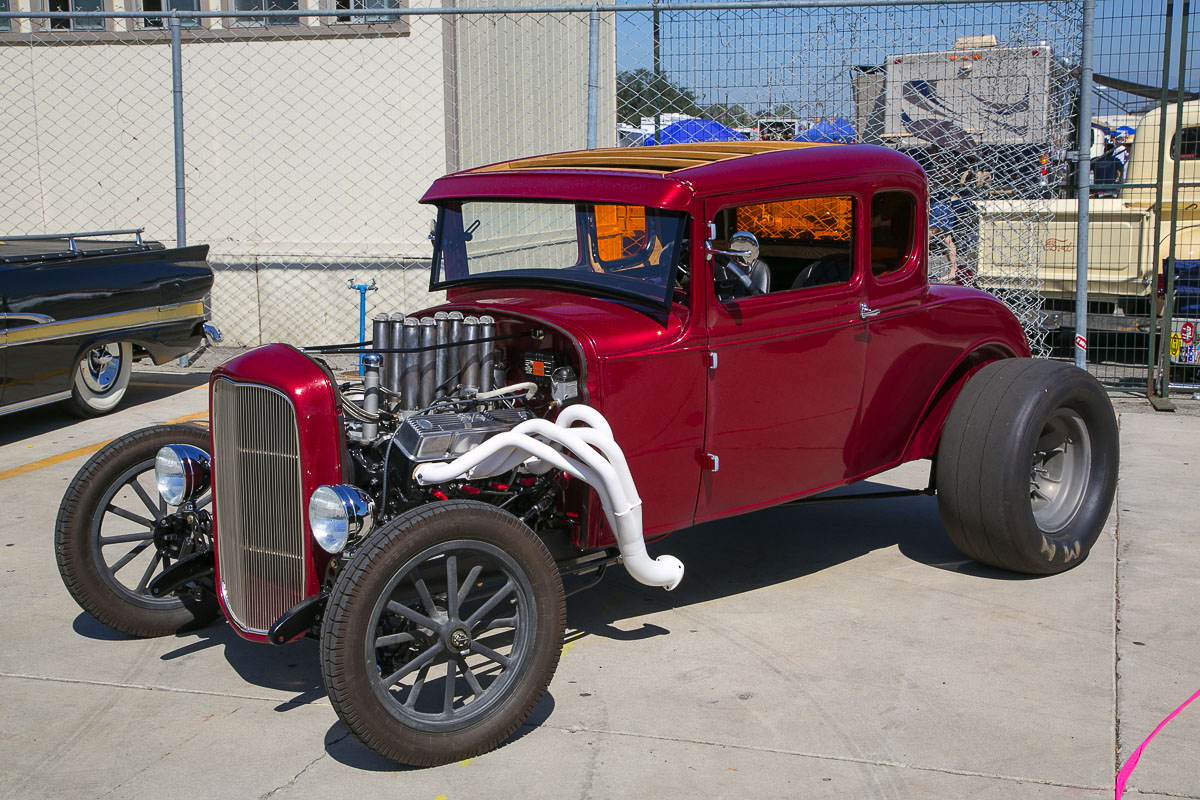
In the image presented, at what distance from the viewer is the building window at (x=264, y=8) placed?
10.4 m

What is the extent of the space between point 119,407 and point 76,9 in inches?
190

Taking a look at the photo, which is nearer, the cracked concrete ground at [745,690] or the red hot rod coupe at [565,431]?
the cracked concrete ground at [745,690]

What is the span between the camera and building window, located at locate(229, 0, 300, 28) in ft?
34.2

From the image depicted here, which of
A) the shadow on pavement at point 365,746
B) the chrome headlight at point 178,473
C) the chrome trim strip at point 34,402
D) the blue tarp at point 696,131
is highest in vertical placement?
the blue tarp at point 696,131

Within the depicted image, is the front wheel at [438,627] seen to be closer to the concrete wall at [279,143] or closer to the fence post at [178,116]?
the fence post at [178,116]

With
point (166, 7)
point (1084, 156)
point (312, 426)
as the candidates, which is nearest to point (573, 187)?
point (312, 426)

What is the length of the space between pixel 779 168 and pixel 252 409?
221 centimetres

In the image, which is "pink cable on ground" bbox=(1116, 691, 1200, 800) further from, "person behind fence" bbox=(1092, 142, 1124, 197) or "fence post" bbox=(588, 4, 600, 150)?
"person behind fence" bbox=(1092, 142, 1124, 197)

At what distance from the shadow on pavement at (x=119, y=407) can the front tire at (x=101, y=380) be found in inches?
5.5

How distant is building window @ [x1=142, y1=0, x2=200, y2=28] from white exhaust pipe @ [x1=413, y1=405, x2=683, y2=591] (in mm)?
8256

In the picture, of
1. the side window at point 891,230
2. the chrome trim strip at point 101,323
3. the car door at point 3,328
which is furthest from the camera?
the chrome trim strip at point 101,323

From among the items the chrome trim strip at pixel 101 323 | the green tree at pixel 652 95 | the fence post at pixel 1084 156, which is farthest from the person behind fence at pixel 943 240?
the chrome trim strip at pixel 101 323

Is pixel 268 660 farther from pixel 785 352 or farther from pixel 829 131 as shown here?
pixel 829 131

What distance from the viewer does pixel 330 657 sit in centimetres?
329
